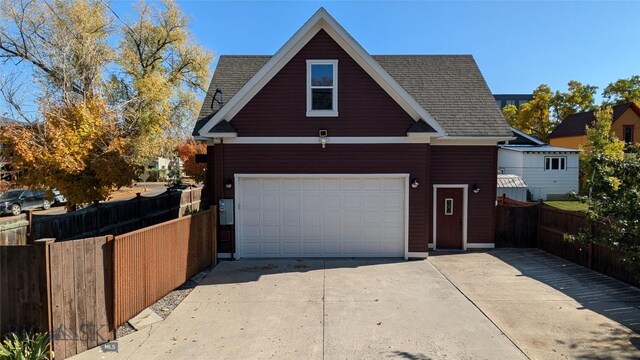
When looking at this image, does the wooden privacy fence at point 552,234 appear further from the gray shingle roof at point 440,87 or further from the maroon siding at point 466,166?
the gray shingle roof at point 440,87

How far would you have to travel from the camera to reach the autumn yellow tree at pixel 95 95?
33.7 feet

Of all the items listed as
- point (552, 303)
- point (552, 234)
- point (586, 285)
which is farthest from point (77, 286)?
point (552, 234)

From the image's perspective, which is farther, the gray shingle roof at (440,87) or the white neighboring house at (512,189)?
the white neighboring house at (512,189)

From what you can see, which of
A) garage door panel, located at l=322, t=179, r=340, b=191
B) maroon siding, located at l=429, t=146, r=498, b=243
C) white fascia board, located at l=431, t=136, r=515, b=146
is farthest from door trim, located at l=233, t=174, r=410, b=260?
white fascia board, located at l=431, t=136, r=515, b=146

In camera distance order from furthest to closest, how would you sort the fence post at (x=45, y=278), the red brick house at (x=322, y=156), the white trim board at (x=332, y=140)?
the white trim board at (x=332, y=140) → the red brick house at (x=322, y=156) → the fence post at (x=45, y=278)

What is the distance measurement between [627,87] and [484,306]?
50996mm

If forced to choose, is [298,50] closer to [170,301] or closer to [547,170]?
[170,301]

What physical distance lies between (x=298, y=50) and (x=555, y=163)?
26.0 m

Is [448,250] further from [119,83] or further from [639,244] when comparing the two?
[119,83]

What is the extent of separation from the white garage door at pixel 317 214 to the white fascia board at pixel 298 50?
197 centimetres

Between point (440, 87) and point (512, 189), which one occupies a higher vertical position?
point (440, 87)

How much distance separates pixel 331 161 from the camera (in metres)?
10.9

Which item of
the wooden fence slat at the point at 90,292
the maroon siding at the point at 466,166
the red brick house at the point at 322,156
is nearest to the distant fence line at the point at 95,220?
the red brick house at the point at 322,156

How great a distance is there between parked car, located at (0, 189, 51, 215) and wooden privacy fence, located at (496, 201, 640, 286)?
23.6 metres
